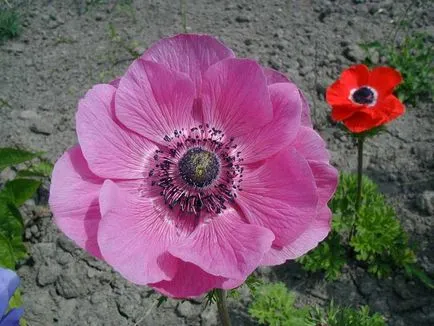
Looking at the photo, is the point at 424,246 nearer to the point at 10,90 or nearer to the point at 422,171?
the point at 422,171

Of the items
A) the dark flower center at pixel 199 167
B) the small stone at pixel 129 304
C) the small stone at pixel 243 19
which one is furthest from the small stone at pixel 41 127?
the dark flower center at pixel 199 167

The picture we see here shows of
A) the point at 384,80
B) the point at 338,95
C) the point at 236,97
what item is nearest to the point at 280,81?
the point at 236,97

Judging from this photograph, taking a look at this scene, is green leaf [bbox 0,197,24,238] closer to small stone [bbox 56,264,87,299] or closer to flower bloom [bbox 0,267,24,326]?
small stone [bbox 56,264,87,299]

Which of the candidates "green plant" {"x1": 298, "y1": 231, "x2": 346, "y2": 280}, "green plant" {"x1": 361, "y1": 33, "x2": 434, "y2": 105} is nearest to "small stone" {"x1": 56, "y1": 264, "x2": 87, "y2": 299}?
"green plant" {"x1": 298, "y1": 231, "x2": 346, "y2": 280}

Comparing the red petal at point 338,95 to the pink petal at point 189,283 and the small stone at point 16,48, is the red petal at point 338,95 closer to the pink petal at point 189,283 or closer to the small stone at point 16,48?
the pink petal at point 189,283

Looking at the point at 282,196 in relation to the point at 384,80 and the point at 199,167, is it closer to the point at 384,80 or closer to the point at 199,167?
the point at 199,167
